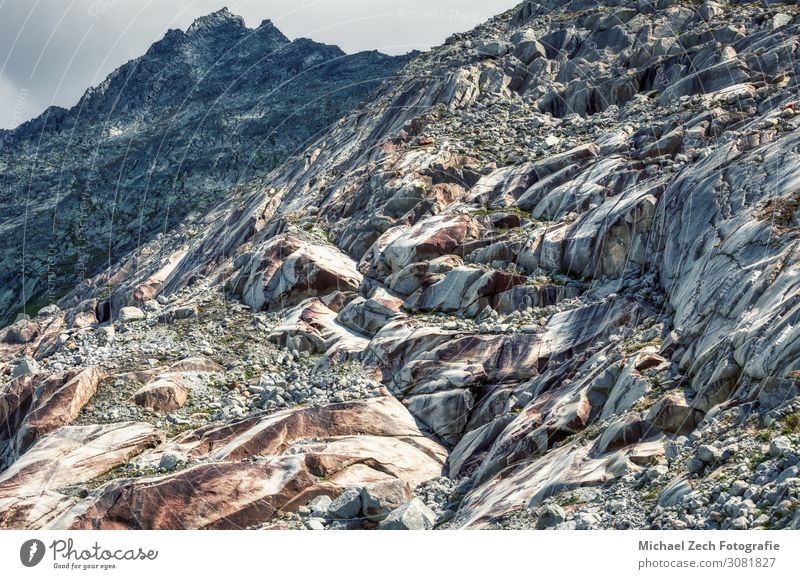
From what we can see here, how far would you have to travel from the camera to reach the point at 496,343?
38.8 meters

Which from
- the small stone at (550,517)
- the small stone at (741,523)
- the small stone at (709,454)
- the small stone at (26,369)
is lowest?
the small stone at (550,517)

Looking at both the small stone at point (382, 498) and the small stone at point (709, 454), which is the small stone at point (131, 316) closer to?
the small stone at point (382, 498)

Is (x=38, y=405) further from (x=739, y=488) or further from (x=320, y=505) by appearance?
Answer: (x=739, y=488)

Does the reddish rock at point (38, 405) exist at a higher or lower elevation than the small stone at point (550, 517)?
higher

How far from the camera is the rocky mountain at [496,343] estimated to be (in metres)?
25.1

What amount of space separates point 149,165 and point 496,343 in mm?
137685

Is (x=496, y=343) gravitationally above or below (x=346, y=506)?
above

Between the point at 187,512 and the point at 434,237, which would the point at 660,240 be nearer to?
the point at 434,237

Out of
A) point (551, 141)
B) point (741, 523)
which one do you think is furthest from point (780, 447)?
point (551, 141)
